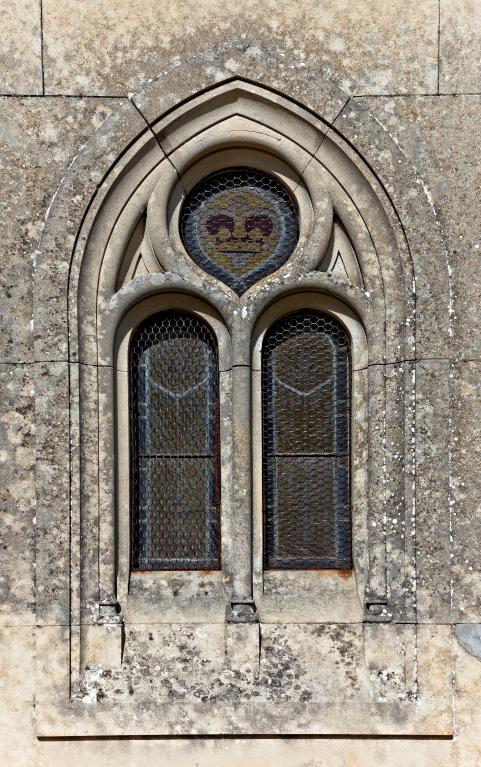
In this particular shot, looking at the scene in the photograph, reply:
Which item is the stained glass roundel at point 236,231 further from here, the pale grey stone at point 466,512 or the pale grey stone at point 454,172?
the pale grey stone at point 466,512

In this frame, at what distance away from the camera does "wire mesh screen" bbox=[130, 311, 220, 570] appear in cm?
494

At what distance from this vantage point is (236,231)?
4992 millimetres

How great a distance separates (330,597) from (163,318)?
1.75 meters

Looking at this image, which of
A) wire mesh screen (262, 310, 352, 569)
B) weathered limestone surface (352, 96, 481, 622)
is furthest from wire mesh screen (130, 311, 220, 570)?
weathered limestone surface (352, 96, 481, 622)

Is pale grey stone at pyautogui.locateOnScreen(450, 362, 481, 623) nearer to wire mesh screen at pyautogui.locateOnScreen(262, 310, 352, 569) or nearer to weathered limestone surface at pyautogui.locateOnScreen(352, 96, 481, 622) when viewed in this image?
weathered limestone surface at pyautogui.locateOnScreen(352, 96, 481, 622)

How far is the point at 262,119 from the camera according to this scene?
4828mm

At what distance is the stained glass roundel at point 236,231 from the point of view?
498 centimetres

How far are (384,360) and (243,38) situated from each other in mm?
1836

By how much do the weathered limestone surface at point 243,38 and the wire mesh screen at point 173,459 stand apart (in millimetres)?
1403

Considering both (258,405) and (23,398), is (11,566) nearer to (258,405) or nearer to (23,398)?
(23,398)

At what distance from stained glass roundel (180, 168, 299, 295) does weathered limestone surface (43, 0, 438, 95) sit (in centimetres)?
69

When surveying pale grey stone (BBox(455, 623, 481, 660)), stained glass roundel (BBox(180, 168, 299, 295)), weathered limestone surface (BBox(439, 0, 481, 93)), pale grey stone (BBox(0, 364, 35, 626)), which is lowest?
pale grey stone (BBox(455, 623, 481, 660))

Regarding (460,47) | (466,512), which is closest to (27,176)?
(460,47)

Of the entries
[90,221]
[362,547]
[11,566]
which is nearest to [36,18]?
[90,221]
